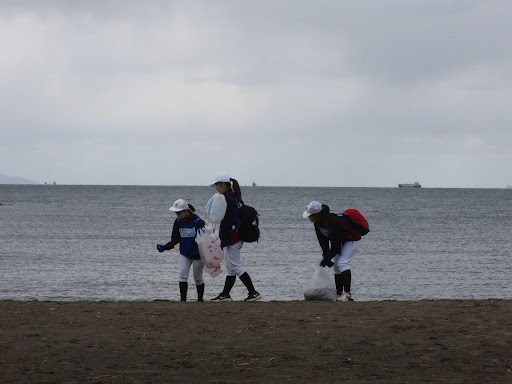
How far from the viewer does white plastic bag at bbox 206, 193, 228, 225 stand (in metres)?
11.0

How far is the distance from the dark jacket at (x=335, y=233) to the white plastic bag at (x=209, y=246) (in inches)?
57.6

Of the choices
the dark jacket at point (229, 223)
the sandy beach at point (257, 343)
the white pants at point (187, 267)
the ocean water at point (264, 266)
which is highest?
the dark jacket at point (229, 223)

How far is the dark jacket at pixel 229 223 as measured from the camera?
11.1 metres

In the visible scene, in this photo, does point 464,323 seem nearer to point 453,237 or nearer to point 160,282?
point 160,282

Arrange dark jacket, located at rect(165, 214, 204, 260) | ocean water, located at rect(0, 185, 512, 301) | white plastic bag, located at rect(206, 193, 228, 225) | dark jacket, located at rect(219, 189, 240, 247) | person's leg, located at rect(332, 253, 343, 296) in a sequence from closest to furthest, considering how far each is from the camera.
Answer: white plastic bag, located at rect(206, 193, 228, 225) → dark jacket, located at rect(219, 189, 240, 247) → dark jacket, located at rect(165, 214, 204, 260) → person's leg, located at rect(332, 253, 343, 296) → ocean water, located at rect(0, 185, 512, 301)

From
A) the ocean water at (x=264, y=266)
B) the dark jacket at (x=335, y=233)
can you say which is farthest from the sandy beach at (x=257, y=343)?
the ocean water at (x=264, y=266)

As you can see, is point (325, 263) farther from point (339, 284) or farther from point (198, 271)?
point (198, 271)

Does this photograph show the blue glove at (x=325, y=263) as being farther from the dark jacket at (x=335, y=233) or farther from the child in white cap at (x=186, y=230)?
the child in white cap at (x=186, y=230)

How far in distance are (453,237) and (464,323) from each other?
3663cm

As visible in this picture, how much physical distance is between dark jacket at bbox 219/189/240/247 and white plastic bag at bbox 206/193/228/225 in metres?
0.06

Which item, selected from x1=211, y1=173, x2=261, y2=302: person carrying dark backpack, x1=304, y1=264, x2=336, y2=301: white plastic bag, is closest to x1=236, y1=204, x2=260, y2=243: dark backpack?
x1=211, y1=173, x2=261, y2=302: person carrying dark backpack

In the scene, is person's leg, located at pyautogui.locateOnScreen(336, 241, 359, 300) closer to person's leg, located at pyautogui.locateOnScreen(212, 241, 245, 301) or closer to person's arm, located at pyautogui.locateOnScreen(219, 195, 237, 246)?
person's leg, located at pyautogui.locateOnScreen(212, 241, 245, 301)

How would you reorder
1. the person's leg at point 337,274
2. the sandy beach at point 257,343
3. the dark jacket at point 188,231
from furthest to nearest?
the person's leg at point 337,274, the dark jacket at point 188,231, the sandy beach at point 257,343

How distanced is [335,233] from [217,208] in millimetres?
1718
